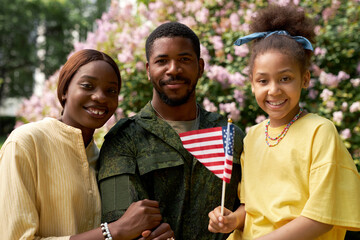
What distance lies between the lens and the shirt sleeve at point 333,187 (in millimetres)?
1732

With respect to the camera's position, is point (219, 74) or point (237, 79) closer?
point (237, 79)

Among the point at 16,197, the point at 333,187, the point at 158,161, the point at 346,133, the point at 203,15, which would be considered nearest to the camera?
the point at 333,187

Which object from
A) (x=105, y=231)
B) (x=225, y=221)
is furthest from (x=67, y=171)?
(x=225, y=221)

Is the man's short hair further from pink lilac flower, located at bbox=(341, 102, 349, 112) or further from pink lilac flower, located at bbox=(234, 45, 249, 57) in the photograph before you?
pink lilac flower, located at bbox=(341, 102, 349, 112)

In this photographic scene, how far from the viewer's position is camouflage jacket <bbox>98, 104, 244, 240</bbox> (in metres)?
2.30

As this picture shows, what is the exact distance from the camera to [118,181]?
218cm

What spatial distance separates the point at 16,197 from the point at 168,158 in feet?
2.99

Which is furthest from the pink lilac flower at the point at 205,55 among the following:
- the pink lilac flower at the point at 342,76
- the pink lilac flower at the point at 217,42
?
the pink lilac flower at the point at 342,76

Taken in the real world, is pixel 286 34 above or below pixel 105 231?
above

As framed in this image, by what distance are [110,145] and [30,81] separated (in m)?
25.5

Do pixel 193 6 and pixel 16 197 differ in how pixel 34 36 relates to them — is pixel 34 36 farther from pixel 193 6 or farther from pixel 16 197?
pixel 16 197

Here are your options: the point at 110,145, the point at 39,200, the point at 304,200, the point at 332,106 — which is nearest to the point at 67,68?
the point at 110,145

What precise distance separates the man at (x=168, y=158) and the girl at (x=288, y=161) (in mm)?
265

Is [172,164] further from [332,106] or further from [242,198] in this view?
[332,106]
